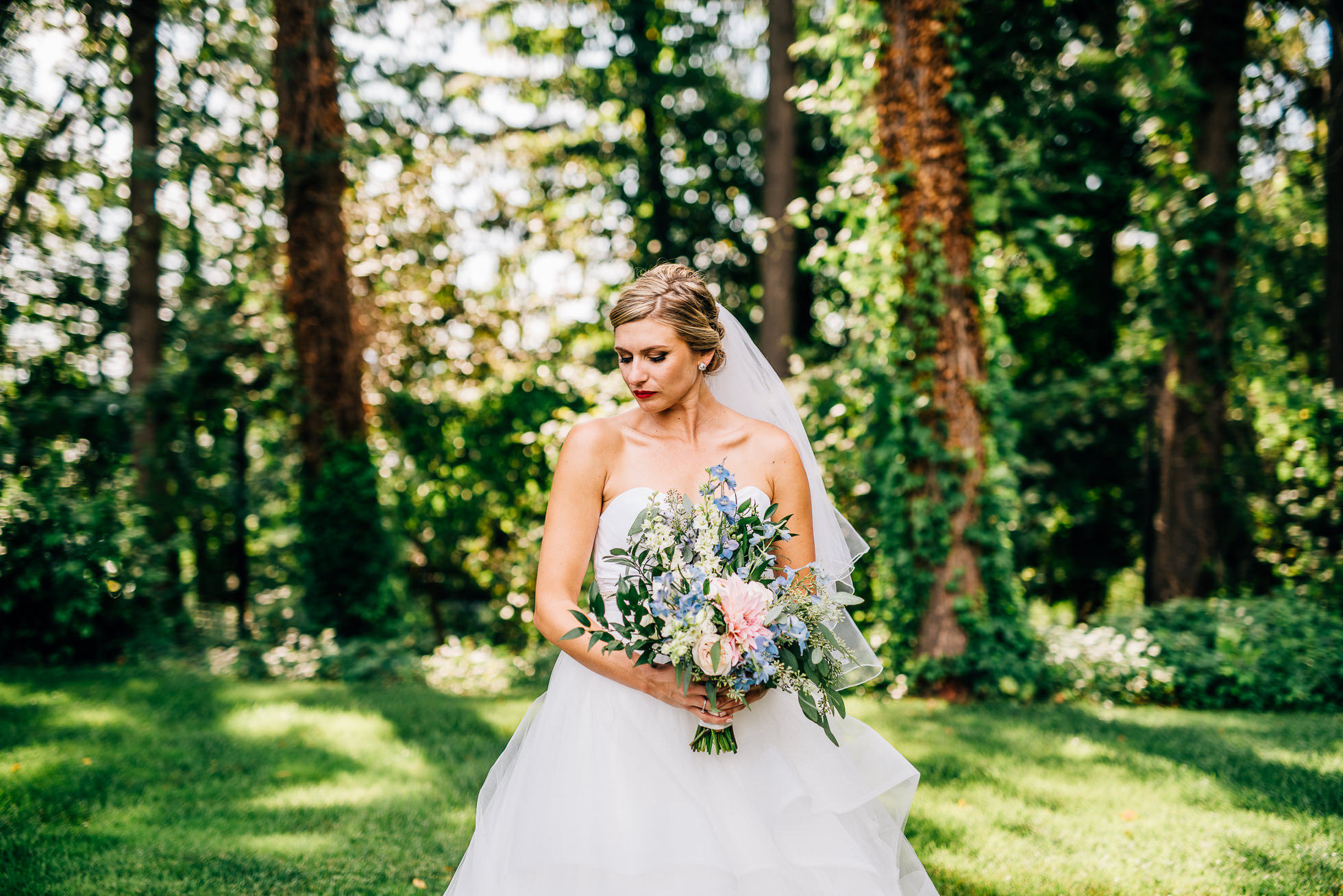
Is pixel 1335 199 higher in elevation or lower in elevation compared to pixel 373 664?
higher

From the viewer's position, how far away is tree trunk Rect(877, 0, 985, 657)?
695 centimetres

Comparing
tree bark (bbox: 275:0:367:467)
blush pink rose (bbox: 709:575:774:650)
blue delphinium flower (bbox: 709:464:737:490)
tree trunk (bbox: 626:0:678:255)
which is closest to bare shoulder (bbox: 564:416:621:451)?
blue delphinium flower (bbox: 709:464:737:490)

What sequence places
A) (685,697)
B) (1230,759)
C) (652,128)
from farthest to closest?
1. (652,128)
2. (1230,759)
3. (685,697)

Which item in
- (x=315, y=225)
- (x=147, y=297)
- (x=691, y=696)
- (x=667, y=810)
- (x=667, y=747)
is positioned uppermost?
(x=315, y=225)

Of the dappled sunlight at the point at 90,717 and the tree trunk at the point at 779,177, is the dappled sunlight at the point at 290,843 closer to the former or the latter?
the dappled sunlight at the point at 90,717

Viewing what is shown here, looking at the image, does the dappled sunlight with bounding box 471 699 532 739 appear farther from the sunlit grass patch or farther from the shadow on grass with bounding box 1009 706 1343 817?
the shadow on grass with bounding box 1009 706 1343 817

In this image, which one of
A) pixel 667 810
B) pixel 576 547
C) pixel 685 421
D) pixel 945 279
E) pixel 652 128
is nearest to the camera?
pixel 667 810

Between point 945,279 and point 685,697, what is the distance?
564 cm

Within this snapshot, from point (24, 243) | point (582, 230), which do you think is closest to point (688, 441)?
point (24, 243)

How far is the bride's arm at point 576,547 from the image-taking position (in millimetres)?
2420

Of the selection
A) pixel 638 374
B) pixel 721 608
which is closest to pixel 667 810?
pixel 721 608

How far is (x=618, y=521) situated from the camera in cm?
262

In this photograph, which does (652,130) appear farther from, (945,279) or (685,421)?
(685,421)

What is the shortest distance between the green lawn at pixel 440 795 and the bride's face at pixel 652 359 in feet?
8.30
